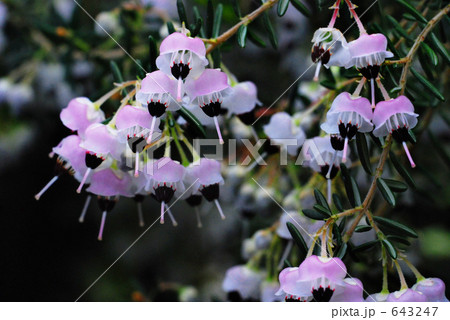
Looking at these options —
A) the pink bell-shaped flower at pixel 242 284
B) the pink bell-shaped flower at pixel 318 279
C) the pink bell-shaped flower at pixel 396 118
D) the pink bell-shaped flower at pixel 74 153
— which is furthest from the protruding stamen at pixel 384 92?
the pink bell-shaped flower at pixel 242 284

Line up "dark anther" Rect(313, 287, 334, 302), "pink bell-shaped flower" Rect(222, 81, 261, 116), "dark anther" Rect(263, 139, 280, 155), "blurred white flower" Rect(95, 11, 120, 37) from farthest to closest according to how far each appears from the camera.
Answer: "blurred white flower" Rect(95, 11, 120, 37) → "dark anther" Rect(263, 139, 280, 155) → "pink bell-shaped flower" Rect(222, 81, 261, 116) → "dark anther" Rect(313, 287, 334, 302)

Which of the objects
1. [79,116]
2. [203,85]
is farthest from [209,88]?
[79,116]

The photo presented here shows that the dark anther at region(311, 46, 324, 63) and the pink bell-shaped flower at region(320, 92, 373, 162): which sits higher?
the dark anther at region(311, 46, 324, 63)

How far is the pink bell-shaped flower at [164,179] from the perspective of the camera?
0.82 metres

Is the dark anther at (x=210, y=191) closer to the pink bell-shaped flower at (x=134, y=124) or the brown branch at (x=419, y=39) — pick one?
the pink bell-shaped flower at (x=134, y=124)

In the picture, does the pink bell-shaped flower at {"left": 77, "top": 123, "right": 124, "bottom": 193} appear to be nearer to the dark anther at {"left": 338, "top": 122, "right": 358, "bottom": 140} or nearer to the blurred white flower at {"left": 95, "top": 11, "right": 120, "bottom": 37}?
the dark anther at {"left": 338, "top": 122, "right": 358, "bottom": 140}

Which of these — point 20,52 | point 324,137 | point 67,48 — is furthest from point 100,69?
point 324,137

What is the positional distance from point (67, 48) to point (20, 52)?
225 mm

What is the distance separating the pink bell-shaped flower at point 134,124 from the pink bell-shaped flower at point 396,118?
1.02ft

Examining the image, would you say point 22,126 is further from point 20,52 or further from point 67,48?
point 67,48

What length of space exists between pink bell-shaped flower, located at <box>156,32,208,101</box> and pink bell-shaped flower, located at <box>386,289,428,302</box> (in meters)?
0.41

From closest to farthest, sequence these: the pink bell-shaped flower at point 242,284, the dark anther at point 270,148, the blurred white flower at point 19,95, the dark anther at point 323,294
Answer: the dark anther at point 323,294, the dark anther at point 270,148, the pink bell-shaped flower at point 242,284, the blurred white flower at point 19,95

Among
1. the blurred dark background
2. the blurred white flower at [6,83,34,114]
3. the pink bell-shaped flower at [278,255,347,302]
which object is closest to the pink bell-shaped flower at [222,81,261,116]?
the pink bell-shaped flower at [278,255,347,302]

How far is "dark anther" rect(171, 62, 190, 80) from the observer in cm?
75
